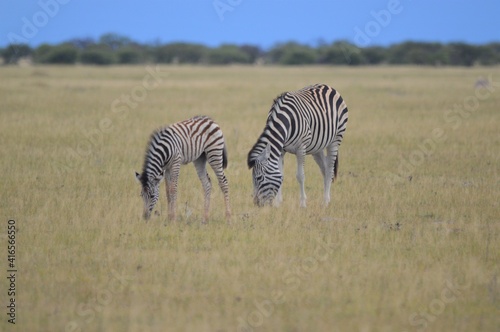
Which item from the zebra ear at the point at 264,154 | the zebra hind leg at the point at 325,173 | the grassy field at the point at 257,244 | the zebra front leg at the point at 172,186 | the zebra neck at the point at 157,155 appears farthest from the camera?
the zebra hind leg at the point at 325,173

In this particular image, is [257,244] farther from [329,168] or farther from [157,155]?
[329,168]

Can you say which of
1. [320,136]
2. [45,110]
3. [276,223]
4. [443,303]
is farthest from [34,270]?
[45,110]

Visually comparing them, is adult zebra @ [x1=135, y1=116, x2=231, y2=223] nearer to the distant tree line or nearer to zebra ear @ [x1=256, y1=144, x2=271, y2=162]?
zebra ear @ [x1=256, y1=144, x2=271, y2=162]

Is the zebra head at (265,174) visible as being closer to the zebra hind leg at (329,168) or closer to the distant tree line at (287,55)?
the zebra hind leg at (329,168)

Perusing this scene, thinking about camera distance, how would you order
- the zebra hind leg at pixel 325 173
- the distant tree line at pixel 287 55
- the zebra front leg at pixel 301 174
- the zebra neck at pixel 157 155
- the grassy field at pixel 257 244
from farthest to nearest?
the distant tree line at pixel 287 55 → the zebra hind leg at pixel 325 173 → the zebra front leg at pixel 301 174 → the zebra neck at pixel 157 155 → the grassy field at pixel 257 244

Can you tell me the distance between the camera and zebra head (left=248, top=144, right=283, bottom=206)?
10.9 m

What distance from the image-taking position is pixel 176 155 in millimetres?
10031

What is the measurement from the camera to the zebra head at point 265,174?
35.9 feet

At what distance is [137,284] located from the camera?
7.57 m

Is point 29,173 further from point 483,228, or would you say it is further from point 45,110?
point 45,110

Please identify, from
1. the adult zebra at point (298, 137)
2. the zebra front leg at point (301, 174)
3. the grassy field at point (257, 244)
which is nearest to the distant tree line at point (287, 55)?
the grassy field at point (257, 244)

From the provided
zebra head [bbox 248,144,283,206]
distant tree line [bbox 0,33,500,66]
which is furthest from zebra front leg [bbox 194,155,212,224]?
distant tree line [bbox 0,33,500,66]

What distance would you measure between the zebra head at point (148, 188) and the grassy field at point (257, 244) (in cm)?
23

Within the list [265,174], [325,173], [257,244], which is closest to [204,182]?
[265,174]
